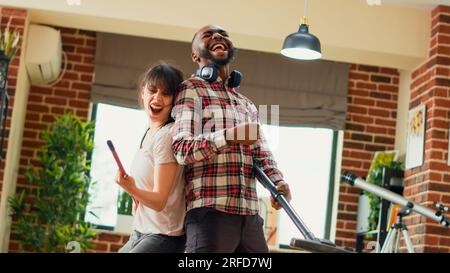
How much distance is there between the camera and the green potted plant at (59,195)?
207 inches

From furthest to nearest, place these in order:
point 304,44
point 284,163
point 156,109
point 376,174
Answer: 1. point 284,163
2. point 376,174
3. point 304,44
4. point 156,109

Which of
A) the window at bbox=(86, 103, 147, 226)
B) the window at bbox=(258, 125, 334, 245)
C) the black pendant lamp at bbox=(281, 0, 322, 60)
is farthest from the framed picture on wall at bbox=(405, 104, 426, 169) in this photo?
the window at bbox=(86, 103, 147, 226)

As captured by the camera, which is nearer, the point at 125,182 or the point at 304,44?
the point at 125,182

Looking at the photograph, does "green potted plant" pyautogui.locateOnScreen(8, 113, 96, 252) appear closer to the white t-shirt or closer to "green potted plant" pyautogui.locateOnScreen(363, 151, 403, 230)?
"green potted plant" pyautogui.locateOnScreen(363, 151, 403, 230)

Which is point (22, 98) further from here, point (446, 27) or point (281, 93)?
point (446, 27)

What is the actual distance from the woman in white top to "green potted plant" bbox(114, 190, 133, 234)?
3.70 metres

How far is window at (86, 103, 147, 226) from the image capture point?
5.76m

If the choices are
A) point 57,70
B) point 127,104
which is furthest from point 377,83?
point 57,70

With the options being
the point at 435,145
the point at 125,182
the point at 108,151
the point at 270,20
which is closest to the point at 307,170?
the point at 435,145

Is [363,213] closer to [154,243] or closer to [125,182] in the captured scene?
[154,243]

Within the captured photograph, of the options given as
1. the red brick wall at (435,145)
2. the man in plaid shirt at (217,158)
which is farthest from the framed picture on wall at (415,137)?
the man in plaid shirt at (217,158)

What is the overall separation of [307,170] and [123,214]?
1.50 meters

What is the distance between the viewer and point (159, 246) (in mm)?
1875

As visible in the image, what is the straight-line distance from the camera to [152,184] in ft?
6.39
